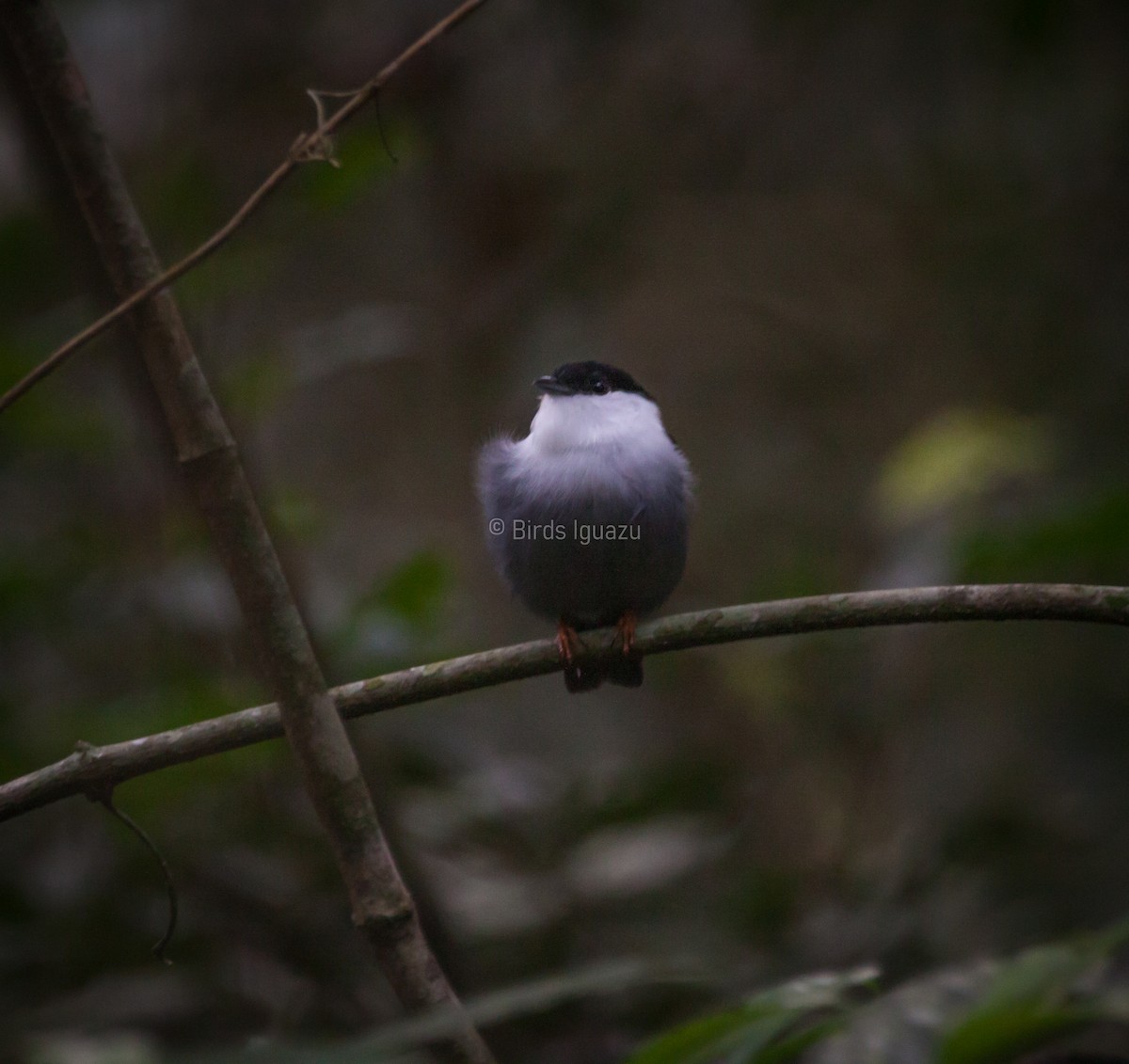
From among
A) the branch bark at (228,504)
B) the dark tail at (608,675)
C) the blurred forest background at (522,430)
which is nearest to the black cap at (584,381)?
the blurred forest background at (522,430)

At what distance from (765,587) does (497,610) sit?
2.69 metres

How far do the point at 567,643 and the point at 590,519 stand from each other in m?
0.41

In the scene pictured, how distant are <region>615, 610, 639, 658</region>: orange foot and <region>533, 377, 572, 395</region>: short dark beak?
0.65 metres

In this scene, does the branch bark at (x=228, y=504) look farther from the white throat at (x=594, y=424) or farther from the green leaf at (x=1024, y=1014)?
the white throat at (x=594, y=424)

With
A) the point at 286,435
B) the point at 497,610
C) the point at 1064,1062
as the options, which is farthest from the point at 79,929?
the point at 286,435

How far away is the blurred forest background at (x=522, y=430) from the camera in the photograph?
2994 mm

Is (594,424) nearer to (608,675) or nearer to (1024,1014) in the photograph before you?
(608,675)

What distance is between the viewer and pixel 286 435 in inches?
251

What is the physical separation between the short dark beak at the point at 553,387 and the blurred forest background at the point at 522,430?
1.82 feet

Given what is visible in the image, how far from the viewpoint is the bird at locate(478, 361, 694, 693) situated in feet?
8.89

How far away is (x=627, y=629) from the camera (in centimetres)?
252

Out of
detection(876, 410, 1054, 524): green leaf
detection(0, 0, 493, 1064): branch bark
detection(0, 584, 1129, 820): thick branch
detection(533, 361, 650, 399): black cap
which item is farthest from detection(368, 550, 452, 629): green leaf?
detection(876, 410, 1054, 524): green leaf

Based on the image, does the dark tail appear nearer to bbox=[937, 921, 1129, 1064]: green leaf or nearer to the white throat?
the white throat

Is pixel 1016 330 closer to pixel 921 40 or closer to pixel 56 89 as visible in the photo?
pixel 921 40
